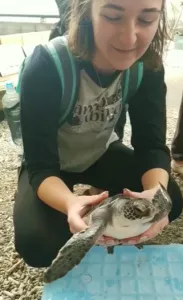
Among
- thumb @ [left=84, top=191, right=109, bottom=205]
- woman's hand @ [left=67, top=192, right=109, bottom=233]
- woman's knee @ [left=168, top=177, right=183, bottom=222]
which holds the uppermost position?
thumb @ [left=84, top=191, right=109, bottom=205]

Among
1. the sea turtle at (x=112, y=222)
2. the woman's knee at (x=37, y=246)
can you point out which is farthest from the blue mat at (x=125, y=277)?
the sea turtle at (x=112, y=222)

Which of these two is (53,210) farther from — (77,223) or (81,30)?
(81,30)

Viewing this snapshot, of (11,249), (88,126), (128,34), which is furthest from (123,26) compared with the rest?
(11,249)

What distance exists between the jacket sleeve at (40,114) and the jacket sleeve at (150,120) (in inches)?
8.0

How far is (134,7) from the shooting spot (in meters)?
0.63

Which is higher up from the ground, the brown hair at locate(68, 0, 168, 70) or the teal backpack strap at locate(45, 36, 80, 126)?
the brown hair at locate(68, 0, 168, 70)

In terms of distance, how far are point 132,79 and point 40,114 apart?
0.21 metres

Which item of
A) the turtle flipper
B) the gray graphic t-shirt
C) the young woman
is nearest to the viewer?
the turtle flipper

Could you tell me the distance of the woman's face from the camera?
0.64m

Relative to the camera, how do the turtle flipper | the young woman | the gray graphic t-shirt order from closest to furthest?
the turtle flipper < the young woman < the gray graphic t-shirt

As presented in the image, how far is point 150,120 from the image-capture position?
2.84 ft

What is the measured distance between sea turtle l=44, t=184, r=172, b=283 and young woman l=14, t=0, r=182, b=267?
0.02m

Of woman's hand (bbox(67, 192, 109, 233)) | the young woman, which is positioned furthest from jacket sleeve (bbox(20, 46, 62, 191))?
woman's hand (bbox(67, 192, 109, 233))

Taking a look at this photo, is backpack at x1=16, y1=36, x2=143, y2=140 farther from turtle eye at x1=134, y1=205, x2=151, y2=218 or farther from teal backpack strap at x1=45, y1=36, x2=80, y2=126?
turtle eye at x1=134, y1=205, x2=151, y2=218
